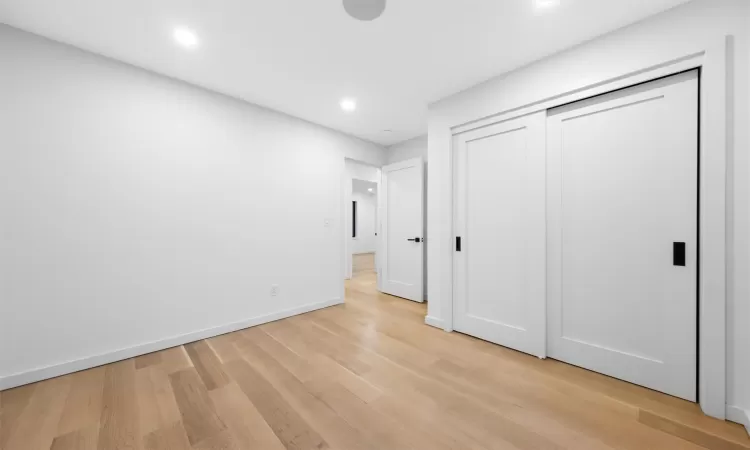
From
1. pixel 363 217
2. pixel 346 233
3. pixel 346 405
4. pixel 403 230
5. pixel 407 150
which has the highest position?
pixel 407 150

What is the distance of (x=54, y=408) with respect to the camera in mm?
1835

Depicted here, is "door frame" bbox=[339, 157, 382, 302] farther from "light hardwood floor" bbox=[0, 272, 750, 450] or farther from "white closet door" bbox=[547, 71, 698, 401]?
"white closet door" bbox=[547, 71, 698, 401]

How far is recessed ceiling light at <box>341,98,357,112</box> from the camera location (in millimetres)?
3336

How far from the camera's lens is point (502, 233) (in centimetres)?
280

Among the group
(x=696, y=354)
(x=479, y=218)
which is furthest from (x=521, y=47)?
(x=696, y=354)

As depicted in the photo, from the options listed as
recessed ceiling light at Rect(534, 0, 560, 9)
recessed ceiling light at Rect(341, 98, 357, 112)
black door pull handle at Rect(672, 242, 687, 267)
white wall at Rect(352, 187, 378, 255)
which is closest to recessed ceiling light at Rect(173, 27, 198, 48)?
recessed ceiling light at Rect(341, 98, 357, 112)

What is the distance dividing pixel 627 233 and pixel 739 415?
47.6 inches

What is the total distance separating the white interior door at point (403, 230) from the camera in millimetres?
4465

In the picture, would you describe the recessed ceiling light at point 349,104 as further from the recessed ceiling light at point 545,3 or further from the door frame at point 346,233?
the recessed ceiling light at point 545,3

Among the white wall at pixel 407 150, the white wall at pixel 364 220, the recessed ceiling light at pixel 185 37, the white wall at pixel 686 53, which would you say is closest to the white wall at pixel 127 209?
the recessed ceiling light at pixel 185 37

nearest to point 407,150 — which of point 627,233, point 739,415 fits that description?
point 627,233

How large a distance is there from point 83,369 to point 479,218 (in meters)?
3.86

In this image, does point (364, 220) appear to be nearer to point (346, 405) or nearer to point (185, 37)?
point (185, 37)

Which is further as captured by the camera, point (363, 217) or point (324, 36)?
point (363, 217)
